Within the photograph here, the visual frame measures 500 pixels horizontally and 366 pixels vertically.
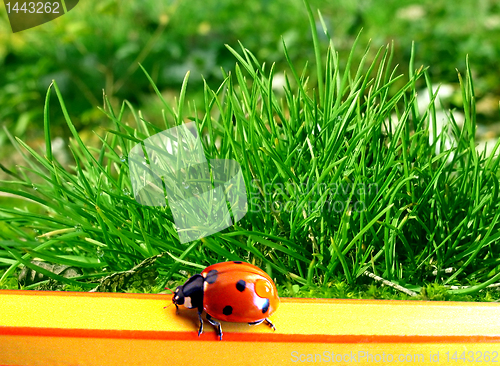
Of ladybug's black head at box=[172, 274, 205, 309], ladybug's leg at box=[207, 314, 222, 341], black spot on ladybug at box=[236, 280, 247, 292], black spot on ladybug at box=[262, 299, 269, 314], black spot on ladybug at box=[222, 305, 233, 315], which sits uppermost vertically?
black spot on ladybug at box=[236, 280, 247, 292]

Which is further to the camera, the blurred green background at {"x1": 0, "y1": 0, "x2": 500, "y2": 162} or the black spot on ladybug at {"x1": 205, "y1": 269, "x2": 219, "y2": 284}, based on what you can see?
the blurred green background at {"x1": 0, "y1": 0, "x2": 500, "y2": 162}

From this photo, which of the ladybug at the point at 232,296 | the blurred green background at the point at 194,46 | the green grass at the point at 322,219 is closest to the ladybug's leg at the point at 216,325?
the ladybug at the point at 232,296

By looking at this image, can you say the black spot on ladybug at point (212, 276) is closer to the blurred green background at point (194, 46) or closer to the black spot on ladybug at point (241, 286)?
the black spot on ladybug at point (241, 286)

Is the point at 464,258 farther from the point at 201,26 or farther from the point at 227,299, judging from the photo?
the point at 201,26

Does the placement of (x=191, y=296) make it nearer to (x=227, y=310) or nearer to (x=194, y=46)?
(x=227, y=310)

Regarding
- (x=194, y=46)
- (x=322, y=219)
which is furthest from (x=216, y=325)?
(x=194, y=46)

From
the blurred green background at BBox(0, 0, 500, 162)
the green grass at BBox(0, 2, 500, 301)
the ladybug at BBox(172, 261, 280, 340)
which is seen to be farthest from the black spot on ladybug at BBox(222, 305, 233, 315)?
the blurred green background at BBox(0, 0, 500, 162)

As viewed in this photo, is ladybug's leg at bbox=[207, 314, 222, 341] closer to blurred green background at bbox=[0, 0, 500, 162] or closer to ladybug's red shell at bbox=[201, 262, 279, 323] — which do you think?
ladybug's red shell at bbox=[201, 262, 279, 323]

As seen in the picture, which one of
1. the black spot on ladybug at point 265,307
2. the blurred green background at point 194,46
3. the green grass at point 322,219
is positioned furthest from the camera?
the blurred green background at point 194,46
